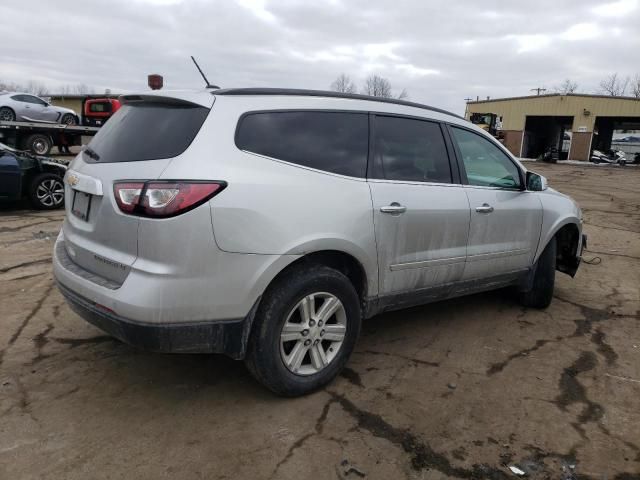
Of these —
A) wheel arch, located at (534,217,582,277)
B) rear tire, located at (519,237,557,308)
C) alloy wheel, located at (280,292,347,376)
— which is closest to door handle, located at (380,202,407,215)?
alloy wheel, located at (280,292,347,376)

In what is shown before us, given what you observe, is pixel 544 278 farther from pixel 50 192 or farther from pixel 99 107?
pixel 99 107

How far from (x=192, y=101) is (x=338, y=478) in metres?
2.08

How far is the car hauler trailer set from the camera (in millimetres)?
16375

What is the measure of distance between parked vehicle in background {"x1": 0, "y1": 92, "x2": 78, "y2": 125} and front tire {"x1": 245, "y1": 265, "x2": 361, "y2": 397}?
65.6 ft

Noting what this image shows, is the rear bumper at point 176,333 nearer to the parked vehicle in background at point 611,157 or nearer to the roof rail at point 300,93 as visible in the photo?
the roof rail at point 300,93

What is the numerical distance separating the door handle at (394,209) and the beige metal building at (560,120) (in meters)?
37.1

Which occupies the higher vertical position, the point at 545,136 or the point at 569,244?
the point at 545,136

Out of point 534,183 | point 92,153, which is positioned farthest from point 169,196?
point 534,183

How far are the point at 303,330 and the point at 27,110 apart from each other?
68.1ft

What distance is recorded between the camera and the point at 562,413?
A: 314 centimetres

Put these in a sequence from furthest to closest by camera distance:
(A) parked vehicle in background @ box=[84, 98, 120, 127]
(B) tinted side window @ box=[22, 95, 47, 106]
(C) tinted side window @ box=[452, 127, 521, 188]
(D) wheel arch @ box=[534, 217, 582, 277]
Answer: (A) parked vehicle in background @ box=[84, 98, 120, 127] < (B) tinted side window @ box=[22, 95, 47, 106] < (D) wheel arch @ box=[534, 217, 582, 277] < (C) tinted side window @ box=[452, 127, 521, 188]

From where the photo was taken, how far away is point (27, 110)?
1986 centimetres

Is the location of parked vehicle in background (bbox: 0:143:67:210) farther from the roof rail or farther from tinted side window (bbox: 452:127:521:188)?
tinted side window (bbox: 452:127:521:188)

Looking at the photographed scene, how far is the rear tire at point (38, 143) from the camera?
664 inches
